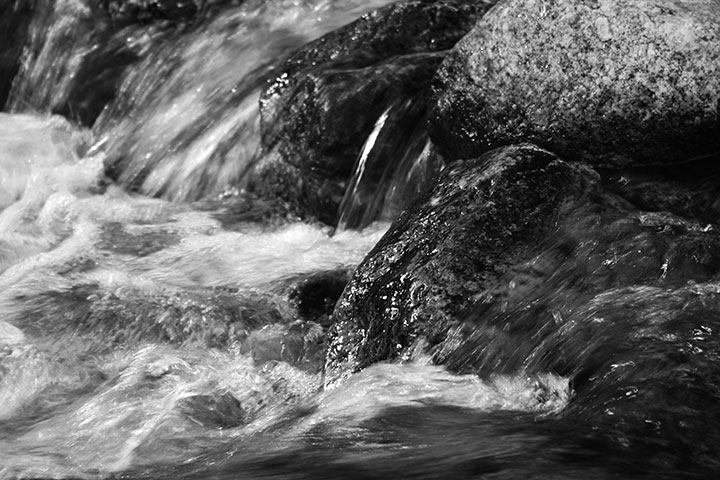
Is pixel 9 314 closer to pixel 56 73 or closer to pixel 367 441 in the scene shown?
pixel 367 441

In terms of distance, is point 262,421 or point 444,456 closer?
point 444,456

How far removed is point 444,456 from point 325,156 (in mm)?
3765

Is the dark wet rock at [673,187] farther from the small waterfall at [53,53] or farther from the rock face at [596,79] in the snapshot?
the small waterfall at [53,53]

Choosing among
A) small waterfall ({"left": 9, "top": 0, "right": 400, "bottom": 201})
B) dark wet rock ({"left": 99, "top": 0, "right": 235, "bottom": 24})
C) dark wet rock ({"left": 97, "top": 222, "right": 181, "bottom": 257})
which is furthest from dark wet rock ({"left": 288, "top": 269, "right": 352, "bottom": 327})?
dark wet rock ({"left": 99, "top": 0, "right": 235, "bottom": 24})

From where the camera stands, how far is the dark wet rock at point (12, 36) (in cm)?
1038

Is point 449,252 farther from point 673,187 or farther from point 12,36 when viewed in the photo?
point 12,36

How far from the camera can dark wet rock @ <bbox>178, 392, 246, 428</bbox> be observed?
15.4 feet

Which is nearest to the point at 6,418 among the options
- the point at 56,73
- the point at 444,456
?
the point at 444,456

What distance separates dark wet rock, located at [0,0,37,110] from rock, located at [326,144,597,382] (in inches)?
243

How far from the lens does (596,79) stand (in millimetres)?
5629

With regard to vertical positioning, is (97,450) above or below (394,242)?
below

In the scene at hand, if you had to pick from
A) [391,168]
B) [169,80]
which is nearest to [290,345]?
[391,168]

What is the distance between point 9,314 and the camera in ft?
20.1

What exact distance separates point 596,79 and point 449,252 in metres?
1.36
